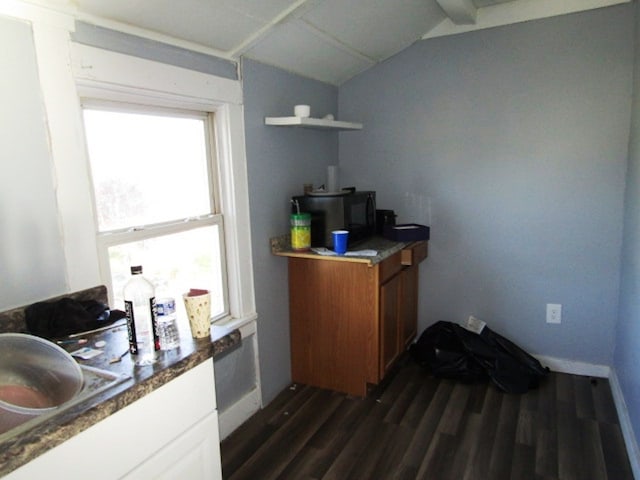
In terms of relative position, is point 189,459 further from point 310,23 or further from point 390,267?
point 310,23

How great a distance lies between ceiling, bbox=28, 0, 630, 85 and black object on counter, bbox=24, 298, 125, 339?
933 millimetres

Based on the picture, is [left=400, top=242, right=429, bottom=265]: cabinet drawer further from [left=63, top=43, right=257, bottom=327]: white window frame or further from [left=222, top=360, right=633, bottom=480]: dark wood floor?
[left=63, top=43, right=257, bottom=327]: white window frame

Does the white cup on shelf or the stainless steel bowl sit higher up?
the white cup on shelf

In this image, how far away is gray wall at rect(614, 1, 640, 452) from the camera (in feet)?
6.70

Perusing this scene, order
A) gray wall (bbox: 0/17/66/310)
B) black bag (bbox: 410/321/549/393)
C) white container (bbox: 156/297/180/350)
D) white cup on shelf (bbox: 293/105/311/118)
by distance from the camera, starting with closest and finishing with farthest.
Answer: white container (bbox: 156/297/180/350) → gray wall (bbox: 0/17/66/310) → white cup on shelf (bbox: 293/105/311/118) → black bag (bbox: 410/321/549/393)

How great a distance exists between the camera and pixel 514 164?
2738 mm

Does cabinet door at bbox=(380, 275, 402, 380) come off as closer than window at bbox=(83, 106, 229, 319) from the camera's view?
No

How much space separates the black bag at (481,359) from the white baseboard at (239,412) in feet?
3.72

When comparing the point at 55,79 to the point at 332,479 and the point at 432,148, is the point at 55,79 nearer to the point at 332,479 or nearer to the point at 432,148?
the point at 332,479

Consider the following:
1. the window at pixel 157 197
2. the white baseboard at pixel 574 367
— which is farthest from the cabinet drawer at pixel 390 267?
the white baseboard at pixel 574 367

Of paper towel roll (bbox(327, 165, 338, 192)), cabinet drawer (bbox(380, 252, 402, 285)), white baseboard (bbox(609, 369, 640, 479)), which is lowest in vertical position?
white baseboard (bbox(609, 369, 640, 479))

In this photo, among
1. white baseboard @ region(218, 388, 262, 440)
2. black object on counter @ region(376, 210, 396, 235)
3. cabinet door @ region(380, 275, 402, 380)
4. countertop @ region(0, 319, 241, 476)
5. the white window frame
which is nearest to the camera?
countertop @ region(0, 319, 241, 476)

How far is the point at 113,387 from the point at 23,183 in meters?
0.74

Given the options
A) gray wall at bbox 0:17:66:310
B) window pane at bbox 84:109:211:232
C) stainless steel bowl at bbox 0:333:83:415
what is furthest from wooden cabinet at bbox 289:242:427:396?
stainless steel bowl at bbox 0:333:83:415
